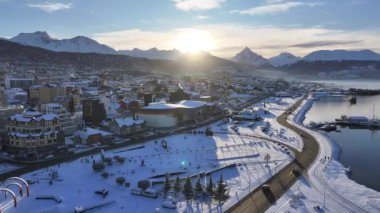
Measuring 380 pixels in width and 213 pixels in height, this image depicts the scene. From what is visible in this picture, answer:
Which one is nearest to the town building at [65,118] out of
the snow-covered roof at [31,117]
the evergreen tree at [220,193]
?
the snow-covered roof at [31,117]

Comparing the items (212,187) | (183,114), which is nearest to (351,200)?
(212,187)

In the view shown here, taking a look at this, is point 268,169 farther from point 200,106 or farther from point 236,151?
point 200,106

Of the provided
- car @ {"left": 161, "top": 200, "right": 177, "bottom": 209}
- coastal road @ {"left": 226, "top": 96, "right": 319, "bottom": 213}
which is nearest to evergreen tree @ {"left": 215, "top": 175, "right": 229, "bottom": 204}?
coastal road @ {"left": 226, "top": 96, "right": 319, "bottom": 213}

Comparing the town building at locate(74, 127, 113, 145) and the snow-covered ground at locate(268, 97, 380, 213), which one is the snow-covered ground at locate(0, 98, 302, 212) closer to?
the snow-covered ground at locate(268, 97, 380, 213)

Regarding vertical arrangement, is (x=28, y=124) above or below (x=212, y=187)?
above

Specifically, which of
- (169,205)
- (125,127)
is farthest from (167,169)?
(125,127)

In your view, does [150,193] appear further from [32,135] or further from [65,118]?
[65,118]
